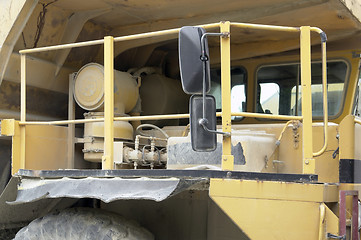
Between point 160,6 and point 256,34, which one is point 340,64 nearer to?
point 256,34

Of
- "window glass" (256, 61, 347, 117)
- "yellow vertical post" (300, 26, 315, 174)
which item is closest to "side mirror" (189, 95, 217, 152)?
"yellow vertical post" (300, 26, 315, 174)

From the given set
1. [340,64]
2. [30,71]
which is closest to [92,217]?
[30,71]

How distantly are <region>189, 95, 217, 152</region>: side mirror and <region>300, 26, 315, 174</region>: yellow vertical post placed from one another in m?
0.63

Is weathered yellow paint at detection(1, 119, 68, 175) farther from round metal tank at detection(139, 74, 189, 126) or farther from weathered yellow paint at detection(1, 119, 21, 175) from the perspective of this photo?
round metal tank at detection(139, 74, 189, 126)

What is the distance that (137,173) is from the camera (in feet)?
11.3

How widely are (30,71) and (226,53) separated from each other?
2.12 metres

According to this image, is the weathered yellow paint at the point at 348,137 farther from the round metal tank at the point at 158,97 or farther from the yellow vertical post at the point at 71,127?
the yellow vertical post at the point at 71,127

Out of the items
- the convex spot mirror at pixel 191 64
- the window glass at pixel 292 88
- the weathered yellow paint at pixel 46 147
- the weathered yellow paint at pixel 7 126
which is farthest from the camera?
the window glass at pixel 292 88

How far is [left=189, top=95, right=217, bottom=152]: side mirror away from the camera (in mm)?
3131

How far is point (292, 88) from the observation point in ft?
16.8

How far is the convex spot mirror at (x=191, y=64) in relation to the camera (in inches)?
122

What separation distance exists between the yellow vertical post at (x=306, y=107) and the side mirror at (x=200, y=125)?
632mm

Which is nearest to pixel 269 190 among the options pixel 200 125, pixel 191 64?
pixel 200 125

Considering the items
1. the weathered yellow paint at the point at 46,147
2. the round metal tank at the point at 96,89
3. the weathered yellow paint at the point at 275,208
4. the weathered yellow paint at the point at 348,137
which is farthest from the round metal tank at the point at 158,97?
the weathered yellow paint at the point at 275,208
